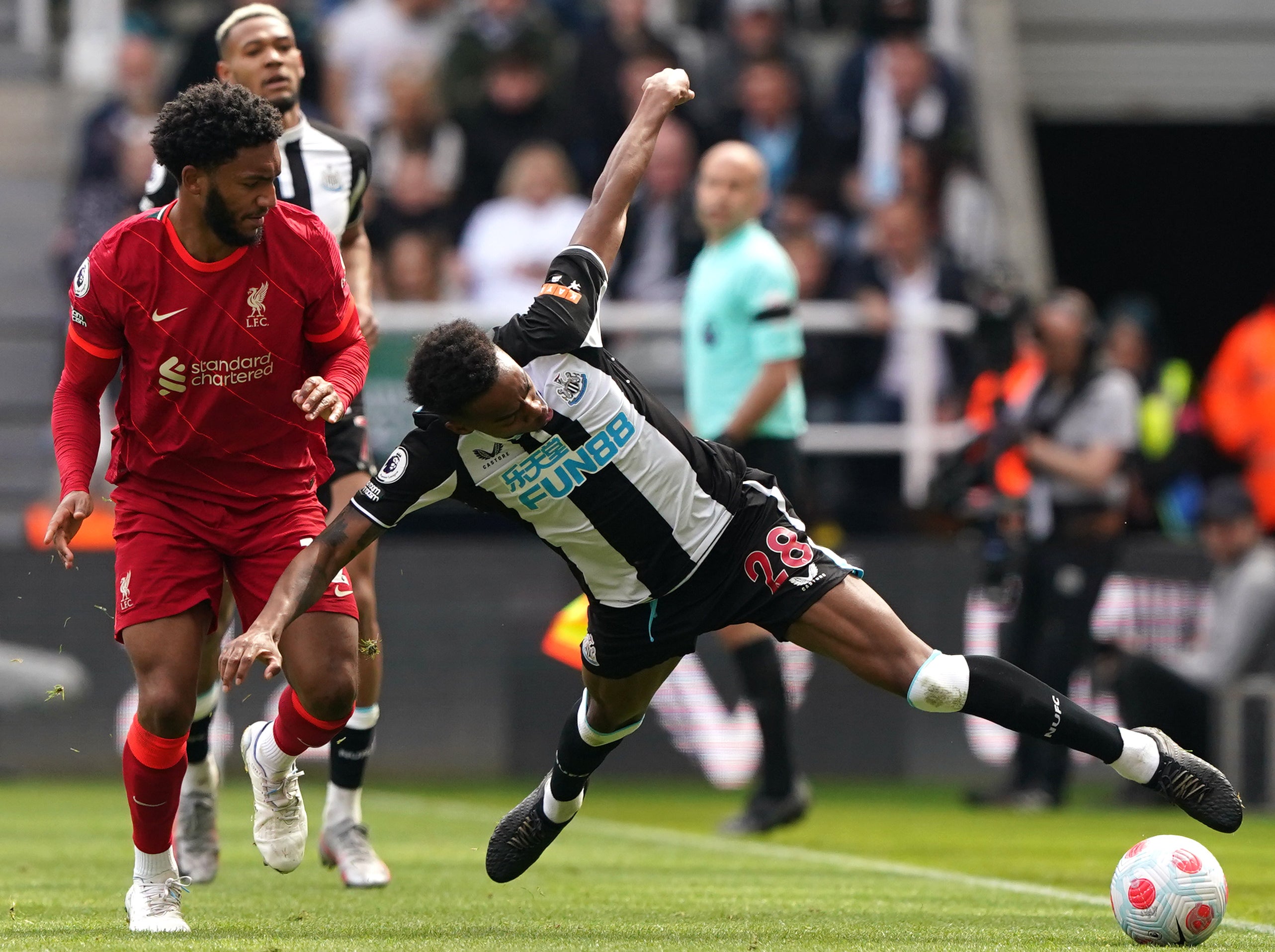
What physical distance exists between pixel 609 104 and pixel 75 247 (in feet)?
12.2

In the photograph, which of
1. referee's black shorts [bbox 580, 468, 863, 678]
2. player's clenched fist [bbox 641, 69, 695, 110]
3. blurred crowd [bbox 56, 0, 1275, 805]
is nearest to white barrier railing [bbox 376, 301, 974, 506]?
blurred crowd [bbox 56, 0, 1275, 805]

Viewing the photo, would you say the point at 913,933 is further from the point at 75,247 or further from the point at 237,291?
the point at 75,247

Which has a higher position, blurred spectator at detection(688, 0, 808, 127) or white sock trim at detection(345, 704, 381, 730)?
blurred spectator at detection(688, 0, 808, 127)

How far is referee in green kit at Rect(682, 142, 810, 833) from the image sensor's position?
9141 mm

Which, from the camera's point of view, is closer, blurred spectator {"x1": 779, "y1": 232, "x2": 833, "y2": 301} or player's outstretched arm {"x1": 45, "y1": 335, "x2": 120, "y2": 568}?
player's outstretched arm {"x1": 45, "y1": 335, "x2": 120, "y2": 568}

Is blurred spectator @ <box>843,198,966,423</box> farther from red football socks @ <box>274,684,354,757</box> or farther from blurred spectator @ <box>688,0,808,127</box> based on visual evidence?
red football socks @ <box>274,684,354,757</box>

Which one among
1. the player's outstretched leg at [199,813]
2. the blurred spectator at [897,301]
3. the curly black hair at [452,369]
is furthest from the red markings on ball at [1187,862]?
the blurred spectator at [897,301]

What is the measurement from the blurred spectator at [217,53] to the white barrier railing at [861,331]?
1.90 metres

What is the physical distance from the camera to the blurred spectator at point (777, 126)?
14.6 meters

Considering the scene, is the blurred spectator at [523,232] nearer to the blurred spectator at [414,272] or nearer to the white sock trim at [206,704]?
the blurred spectator at [414,272]

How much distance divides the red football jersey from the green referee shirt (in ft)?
11.5

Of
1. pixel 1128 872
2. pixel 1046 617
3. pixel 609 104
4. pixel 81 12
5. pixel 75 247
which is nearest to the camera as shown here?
pixel 1128 872

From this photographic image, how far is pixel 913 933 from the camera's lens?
5.89m

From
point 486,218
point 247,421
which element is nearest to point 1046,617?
point 486,218
